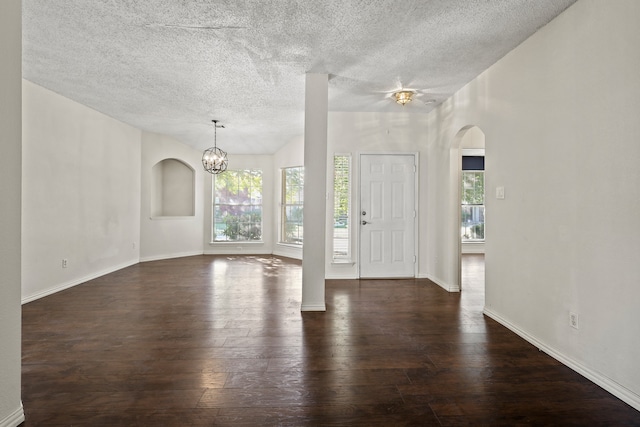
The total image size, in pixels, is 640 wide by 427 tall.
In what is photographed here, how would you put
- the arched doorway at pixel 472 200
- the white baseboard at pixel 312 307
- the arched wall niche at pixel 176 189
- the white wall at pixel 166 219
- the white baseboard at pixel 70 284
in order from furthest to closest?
the arched wall niche at pixel 176 189, the arched doorway at pixel 472 200, the white wall at pixel 166 219, the white baseboard at pixel 70 284, the white baseboard at pixel 312 307

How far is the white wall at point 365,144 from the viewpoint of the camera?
523 centimetres

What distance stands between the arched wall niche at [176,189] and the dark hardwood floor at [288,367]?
4117 millimetres

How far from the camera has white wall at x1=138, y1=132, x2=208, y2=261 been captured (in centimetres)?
685

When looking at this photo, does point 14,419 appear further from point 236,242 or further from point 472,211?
point 472,211

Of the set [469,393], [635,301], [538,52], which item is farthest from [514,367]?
[538,52]

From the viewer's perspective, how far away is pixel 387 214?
527 centimetres

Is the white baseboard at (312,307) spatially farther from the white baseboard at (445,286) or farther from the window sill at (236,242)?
the window sill at (236,242)

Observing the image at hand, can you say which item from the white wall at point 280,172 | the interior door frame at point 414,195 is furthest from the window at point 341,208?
the white wall at point 280,172

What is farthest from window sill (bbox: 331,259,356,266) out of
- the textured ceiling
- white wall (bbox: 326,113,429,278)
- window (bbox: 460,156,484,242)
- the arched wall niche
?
window (bbox: 460,156,484,242)

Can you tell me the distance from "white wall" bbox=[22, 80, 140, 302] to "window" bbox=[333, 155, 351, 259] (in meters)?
3.88

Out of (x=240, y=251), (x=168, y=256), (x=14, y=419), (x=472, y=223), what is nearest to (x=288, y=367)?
(x=14, y=419)

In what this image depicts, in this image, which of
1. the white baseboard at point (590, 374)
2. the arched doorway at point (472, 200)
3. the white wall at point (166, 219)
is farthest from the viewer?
the arched doorway at point (472, 200)

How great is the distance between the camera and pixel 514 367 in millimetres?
2383

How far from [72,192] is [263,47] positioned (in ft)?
12.2
